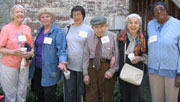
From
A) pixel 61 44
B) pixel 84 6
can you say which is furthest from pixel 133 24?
pixel 84 6

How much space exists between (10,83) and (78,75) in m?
1.12

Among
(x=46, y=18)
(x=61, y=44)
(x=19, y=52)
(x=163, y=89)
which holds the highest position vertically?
(x=46, y=18)

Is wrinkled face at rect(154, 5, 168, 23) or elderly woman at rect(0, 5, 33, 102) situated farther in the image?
elderly woman at rect(0, 5, 33, 102)

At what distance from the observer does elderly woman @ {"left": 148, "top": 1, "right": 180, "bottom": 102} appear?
367 cm

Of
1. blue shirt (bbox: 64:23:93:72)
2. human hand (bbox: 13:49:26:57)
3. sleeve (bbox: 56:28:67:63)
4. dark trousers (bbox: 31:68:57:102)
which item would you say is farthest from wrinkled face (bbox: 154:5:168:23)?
human hand (bbox: 13:49:26:57)

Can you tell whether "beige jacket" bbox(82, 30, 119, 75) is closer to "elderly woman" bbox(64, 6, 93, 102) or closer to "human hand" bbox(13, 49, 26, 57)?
"elderly woman" bbox(64, 6, 93, 102)

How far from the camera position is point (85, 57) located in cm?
411

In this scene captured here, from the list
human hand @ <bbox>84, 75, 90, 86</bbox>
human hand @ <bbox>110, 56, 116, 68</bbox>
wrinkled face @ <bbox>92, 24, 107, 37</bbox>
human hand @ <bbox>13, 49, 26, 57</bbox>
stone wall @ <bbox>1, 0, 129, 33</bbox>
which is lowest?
human hand @ <bbox>84, 75, 90, 86</bbox>

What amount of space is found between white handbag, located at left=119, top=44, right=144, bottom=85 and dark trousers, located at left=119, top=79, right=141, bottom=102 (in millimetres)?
168

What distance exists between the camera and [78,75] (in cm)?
425

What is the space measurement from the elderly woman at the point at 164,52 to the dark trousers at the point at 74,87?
46.2 inches

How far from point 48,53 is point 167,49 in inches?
72.7

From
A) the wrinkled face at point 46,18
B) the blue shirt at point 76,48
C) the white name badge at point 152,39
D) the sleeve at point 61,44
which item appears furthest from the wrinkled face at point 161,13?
the wrinkled face at point 46,18

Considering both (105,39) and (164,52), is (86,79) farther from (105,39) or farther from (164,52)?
(164,52)
